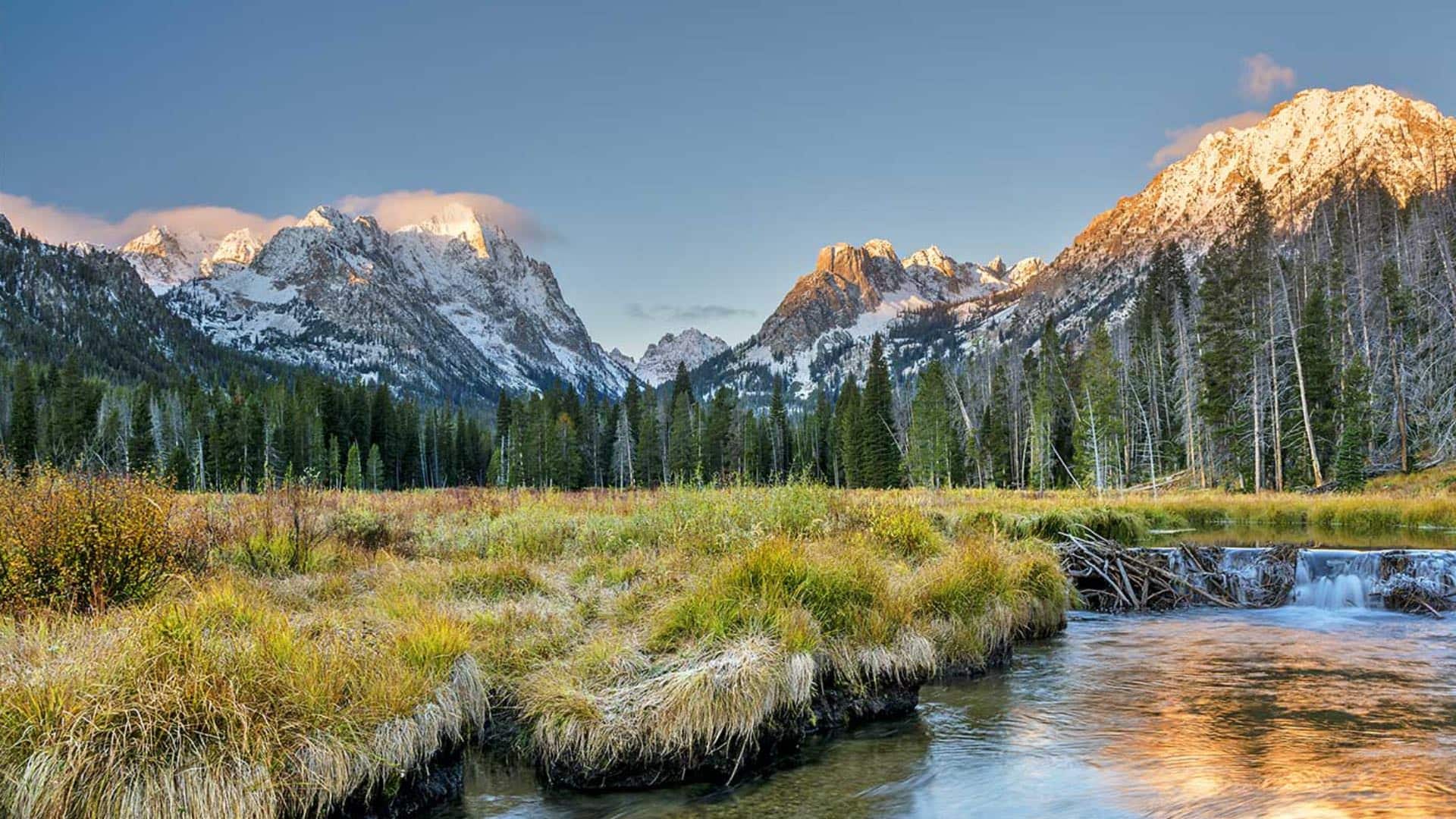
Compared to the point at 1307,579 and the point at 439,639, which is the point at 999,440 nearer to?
the point at 1307,579

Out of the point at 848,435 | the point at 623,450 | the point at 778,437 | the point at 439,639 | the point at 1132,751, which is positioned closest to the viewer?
the point at 439,639

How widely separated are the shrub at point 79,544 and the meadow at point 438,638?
3cm

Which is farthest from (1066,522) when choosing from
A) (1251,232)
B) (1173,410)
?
(1173,410)

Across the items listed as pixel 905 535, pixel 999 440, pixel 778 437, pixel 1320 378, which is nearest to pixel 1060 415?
pixel 999 440

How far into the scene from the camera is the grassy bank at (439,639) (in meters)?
5.43

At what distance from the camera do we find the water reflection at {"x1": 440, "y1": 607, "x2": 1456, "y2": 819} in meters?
7.13

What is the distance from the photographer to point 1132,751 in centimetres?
855

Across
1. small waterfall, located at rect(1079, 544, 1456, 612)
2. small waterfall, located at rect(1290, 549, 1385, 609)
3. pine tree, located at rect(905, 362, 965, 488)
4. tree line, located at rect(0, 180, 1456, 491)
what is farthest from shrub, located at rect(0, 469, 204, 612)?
pine tree, located at rect(905, 362, 965, 488)

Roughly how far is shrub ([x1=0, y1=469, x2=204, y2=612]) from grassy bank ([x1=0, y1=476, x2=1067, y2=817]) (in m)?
0.04

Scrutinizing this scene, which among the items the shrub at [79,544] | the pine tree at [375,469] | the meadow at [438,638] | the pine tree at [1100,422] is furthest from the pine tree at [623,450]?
the shrub at [79,544]

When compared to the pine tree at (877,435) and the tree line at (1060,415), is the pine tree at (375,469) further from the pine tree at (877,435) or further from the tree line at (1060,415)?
the pine tree at (877,435)

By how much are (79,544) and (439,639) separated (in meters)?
4.29

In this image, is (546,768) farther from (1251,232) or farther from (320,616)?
(1251,232)

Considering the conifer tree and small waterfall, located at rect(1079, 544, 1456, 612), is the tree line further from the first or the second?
small waterfall, located at rect(1079, 544, 1456, 612)
